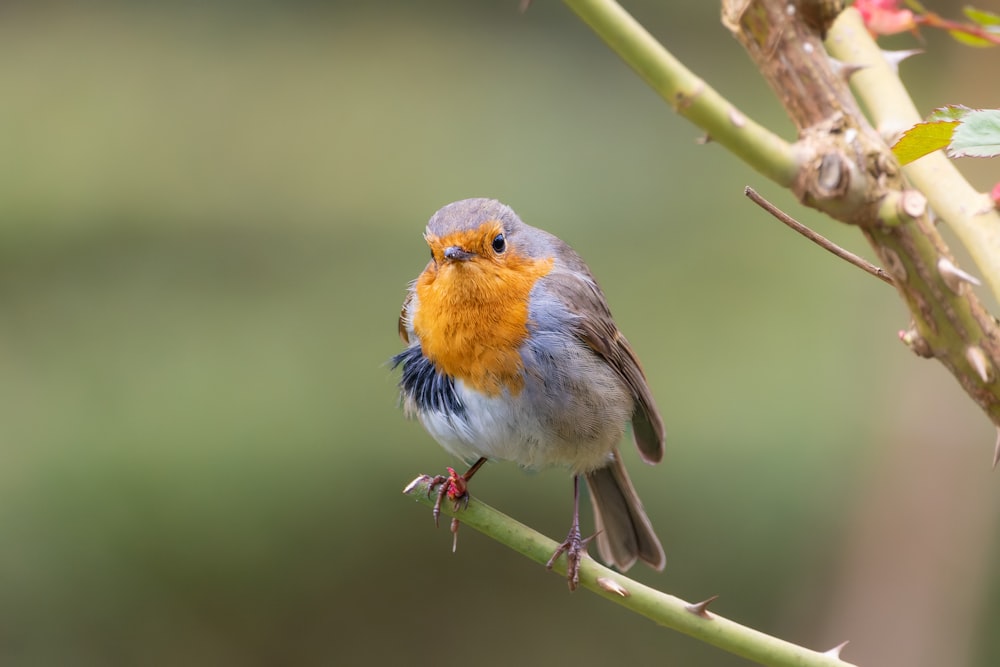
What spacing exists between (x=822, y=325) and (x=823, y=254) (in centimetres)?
61

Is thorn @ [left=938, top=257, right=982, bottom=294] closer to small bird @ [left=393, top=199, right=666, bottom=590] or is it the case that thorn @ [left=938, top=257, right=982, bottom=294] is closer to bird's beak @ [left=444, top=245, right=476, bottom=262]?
small bird @ [left=393, top=199, right=666, bottom=590]

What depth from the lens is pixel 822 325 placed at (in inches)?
210

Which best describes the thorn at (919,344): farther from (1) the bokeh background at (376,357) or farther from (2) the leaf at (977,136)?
(1) the bokeh background at (376,357)

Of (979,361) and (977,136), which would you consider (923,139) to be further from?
(979,361)

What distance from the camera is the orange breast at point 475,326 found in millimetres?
2416

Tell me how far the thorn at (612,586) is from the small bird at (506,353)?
29.7 inches

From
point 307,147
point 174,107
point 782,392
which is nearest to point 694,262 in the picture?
point 782,392

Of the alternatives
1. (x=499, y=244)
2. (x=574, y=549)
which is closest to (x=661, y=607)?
(x=574, y=549)

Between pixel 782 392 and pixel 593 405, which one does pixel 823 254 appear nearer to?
pixel 782 392

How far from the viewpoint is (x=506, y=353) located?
7.98 ft

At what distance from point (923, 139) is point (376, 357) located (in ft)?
13.9

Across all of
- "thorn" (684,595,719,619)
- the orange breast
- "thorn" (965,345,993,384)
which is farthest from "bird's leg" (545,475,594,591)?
"thorn" (965,345,993,384)

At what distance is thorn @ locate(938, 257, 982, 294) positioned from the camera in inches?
41.1

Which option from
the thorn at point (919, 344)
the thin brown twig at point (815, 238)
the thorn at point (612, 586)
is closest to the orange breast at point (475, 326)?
the thorn at point (612, 586)
